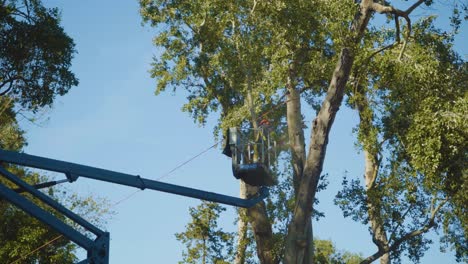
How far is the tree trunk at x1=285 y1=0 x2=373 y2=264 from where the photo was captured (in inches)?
616

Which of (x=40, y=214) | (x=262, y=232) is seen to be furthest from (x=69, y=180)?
(x=262, y=232)

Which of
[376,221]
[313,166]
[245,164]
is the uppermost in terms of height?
[376,221]

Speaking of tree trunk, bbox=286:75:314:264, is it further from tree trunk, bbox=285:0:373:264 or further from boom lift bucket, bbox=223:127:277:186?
boom lift bucket, bbox=223:127:277:186

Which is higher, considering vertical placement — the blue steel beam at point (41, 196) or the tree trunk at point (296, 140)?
the tree trunk at point (296, 140)

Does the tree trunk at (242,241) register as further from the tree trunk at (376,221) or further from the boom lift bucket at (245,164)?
the boom lift bucket at (245,164)

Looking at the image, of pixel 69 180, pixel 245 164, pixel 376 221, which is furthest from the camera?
pixel 376 221

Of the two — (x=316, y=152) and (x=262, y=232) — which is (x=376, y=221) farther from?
(x=316, y=152)

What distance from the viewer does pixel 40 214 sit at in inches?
523

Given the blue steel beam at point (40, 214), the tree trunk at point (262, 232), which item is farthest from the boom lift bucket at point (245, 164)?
the blue steel beam at point (40, 214)

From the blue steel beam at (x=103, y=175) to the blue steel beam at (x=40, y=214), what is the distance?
594 mm

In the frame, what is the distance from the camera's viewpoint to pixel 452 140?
17766mm

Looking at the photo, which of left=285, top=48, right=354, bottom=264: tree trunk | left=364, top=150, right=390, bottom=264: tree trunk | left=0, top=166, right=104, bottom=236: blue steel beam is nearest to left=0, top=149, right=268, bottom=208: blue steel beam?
left=0, top=166, right=104, bottom=236: blue steel beam

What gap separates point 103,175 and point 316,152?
15.7 ft

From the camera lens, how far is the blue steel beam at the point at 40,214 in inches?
516
